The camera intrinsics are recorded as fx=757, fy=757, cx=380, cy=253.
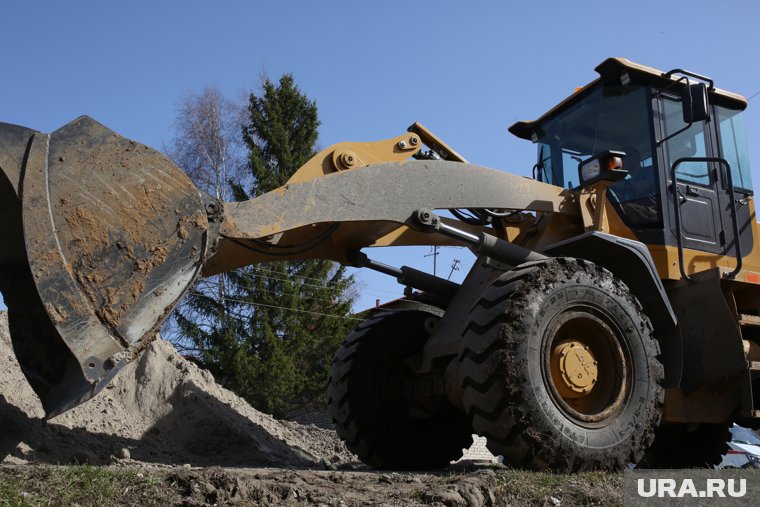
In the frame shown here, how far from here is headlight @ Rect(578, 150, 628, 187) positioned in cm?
604

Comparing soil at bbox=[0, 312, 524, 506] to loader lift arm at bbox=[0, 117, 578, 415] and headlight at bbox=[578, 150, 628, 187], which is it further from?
headlight at bbox=[578, 150, 628, 187]

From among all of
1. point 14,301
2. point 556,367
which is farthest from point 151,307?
point 556,367

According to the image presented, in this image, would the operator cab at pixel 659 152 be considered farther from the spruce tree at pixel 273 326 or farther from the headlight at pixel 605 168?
the spruce tree at pixel 273 326

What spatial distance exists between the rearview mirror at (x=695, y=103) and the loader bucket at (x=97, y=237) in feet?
12.9

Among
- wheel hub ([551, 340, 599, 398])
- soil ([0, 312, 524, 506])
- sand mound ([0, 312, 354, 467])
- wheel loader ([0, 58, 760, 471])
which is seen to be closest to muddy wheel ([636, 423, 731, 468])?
wheel loader ([0, 58, 760, 471])

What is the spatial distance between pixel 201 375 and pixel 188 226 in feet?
16.5

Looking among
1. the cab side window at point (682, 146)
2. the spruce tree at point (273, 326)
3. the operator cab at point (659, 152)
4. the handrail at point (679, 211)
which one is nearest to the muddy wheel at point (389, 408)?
the operator cab at point (659, 152)

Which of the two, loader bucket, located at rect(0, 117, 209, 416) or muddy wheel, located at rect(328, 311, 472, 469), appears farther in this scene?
muddy wheel, located at rect(328, 311, 472, 469)

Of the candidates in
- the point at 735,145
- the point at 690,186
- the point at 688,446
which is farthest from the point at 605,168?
the point at 688,446

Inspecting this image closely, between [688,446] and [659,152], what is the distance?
2.97 m

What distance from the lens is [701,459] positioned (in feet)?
24.3

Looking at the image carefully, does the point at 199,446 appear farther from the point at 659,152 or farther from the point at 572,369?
the point at 659,152

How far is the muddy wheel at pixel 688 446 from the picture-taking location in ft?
24.1

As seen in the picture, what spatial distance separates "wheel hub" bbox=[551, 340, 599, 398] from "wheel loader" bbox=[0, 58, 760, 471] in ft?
0.05
